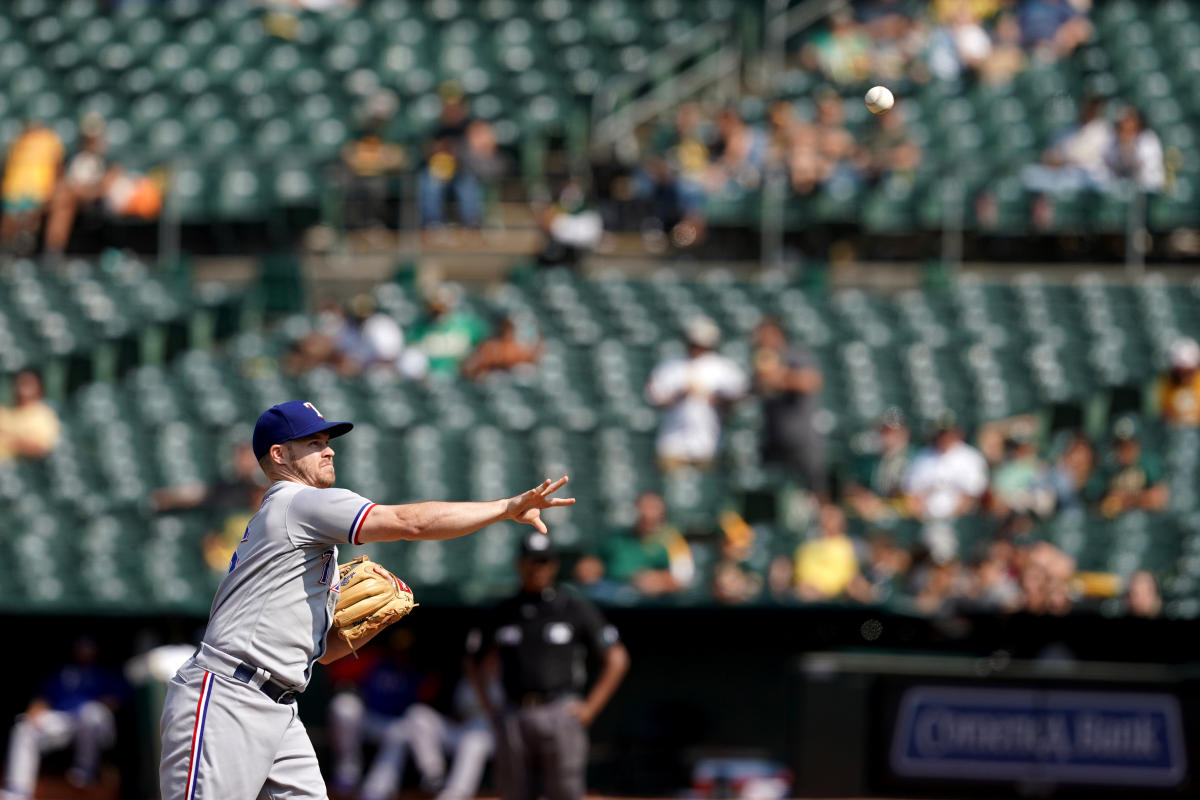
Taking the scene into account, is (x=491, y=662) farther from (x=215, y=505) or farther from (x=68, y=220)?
(x=68, y=220)

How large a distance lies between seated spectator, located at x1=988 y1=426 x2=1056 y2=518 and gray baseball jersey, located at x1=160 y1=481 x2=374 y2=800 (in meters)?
7.88

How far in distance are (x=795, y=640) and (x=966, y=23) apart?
8.43 metres

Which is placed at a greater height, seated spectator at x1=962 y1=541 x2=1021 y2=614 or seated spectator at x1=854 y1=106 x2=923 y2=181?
seated spectator at x1=854 y1=106 x2=923 y2=181

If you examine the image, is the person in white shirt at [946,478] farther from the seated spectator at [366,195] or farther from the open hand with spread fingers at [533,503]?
the open hand with spread fingers at [533,503]

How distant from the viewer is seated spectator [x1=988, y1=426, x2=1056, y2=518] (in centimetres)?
1291

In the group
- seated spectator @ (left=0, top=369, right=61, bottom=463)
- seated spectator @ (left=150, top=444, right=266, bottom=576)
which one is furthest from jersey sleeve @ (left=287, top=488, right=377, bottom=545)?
seated spectator @ (left=0, top=369, right=61, bottom=463)

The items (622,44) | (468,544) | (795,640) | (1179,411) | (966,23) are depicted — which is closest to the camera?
(795,640)

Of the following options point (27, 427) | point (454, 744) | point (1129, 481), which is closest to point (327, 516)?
point (454, 744)

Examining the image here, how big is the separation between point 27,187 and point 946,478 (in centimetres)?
858

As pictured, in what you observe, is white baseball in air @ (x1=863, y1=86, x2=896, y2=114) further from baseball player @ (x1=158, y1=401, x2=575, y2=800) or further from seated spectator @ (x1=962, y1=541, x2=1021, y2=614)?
seated spectator @ (x1=962, y1=541, x2=1021, y2=614)

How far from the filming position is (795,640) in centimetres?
1120

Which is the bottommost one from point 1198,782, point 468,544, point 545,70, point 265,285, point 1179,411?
point 1198,782

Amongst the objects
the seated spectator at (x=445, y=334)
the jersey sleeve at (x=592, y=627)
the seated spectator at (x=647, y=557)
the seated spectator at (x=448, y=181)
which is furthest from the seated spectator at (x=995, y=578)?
the seated spectator at (x=448, y=181)

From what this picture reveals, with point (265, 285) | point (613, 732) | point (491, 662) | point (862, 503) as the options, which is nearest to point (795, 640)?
point (613, 732)
